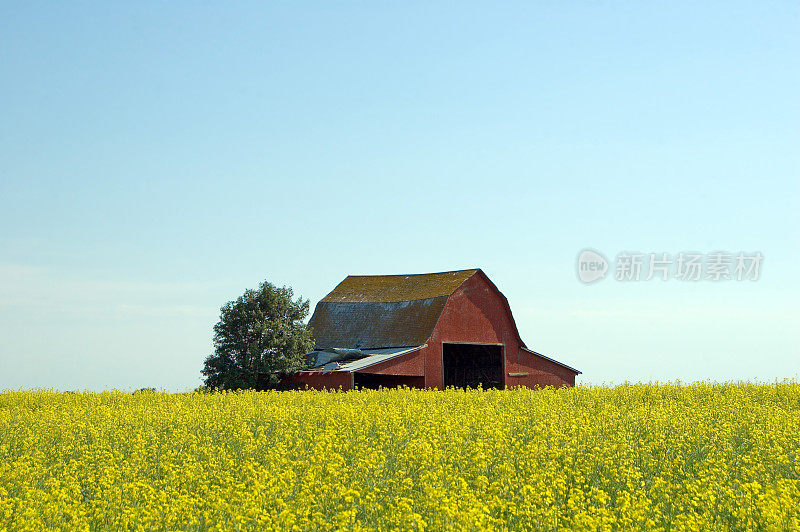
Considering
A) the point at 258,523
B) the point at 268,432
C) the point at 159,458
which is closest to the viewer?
the point at 258,523

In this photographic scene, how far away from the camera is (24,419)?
21.6 m

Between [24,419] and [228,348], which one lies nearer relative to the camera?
[24,419]

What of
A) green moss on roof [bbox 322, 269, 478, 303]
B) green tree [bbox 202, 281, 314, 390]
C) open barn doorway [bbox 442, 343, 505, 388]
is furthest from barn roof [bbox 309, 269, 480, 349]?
green tree [bbox 202, 281, 314, 390]

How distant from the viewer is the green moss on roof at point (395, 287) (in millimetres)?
45312

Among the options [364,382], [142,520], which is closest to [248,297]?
[364,382]

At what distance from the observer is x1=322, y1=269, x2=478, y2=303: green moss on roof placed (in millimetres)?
45312

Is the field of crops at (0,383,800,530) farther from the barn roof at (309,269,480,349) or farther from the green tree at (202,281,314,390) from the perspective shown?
the barn roof at (309,269,480,349)

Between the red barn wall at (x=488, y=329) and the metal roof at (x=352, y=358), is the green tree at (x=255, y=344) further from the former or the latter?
the red barn wall at (x=488, y=329)

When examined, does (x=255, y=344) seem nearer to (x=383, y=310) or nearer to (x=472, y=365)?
(x=383, y=310)

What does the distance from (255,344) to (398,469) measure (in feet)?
93.8

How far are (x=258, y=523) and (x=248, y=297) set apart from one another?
1300 inches

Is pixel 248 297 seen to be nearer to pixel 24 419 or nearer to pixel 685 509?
pixel 24 419

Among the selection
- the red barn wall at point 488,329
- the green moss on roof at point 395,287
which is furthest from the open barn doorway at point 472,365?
the green moss on roof at point 395,287

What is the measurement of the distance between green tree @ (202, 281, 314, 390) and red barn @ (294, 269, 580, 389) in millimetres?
1511
